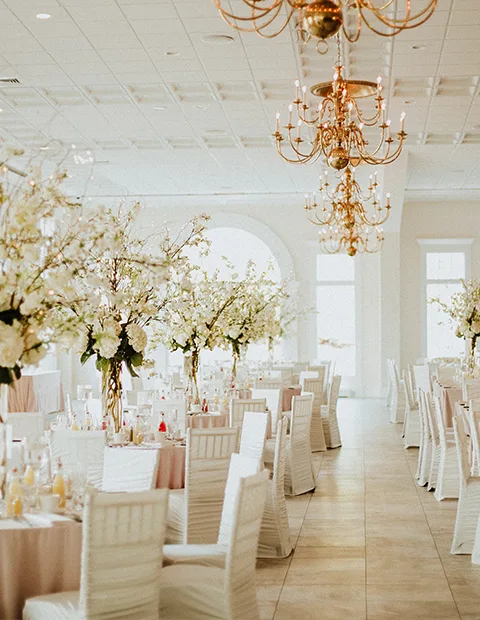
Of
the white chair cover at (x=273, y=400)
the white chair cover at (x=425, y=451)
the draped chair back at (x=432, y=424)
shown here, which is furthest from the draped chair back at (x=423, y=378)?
the draped chair back at (x=432, y=424)

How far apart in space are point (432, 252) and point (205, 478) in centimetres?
1574

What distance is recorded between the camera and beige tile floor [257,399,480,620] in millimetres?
5746

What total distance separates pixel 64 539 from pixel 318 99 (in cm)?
876

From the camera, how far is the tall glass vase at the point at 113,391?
7.60 m

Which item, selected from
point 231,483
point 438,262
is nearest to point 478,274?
point 438,262

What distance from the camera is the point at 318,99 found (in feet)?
39.5

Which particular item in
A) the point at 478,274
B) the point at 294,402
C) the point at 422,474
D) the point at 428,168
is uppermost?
the point at 428,168

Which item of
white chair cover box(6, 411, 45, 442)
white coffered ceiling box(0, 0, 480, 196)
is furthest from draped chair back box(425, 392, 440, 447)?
white chair cover box(6, 411, 45, 442)

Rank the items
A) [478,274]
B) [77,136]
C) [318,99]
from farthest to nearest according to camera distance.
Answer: [478,274], [77,136], [318,99]

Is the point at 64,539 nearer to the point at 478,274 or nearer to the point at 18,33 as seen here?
the point at 18,33

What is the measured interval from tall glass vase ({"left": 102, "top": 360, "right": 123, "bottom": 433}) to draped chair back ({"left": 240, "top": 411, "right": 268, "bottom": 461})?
0.98m

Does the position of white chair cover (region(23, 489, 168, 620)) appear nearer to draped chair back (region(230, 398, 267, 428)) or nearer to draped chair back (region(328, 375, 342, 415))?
draped chair back (region(230, 398, 267, 428))

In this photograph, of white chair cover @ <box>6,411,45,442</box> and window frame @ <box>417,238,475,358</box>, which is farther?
window frame @ <box>417,238,475,358</box>

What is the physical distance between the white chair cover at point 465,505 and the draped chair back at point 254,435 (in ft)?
4.62
